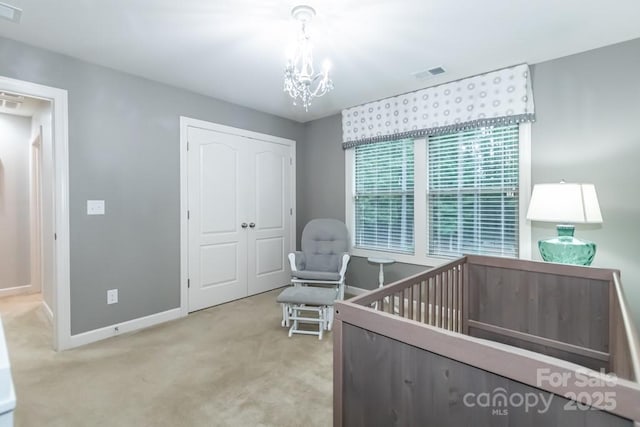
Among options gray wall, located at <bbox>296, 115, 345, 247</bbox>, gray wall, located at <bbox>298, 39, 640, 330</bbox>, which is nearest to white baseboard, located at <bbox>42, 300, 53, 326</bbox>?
gray wall, located at <bbox>296, 115, 345, 247</bbox>

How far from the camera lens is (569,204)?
2.10 metres

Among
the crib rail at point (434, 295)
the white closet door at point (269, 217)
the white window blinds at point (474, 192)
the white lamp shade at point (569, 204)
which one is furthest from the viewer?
the white closet door at point (269, 217)

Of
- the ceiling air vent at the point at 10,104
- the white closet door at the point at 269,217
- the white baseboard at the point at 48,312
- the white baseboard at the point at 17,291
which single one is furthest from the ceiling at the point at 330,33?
the white baseboard at the point at 17,291

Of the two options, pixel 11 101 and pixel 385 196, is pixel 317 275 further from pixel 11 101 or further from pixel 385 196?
pixel 11 101

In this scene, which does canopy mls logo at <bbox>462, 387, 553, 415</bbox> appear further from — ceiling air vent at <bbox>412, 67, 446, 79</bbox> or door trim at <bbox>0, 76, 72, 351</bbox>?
door trim at <bbox>0, 76, 72, 351</bbox>

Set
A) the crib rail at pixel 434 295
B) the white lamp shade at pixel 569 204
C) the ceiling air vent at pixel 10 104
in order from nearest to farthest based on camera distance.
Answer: the crib rail at pixel 434 295, the white lamp shade at pixel 569 204, the ceiling air vent at pixel 10 104

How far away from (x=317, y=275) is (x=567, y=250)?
197cm

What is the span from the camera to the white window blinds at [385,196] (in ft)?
11.6

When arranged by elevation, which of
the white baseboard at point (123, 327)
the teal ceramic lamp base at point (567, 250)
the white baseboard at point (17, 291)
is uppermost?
the teal ceramic lamp base at point (567, 250)

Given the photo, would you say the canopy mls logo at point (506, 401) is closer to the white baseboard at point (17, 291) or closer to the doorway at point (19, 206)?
the doorway at point (19, 206)

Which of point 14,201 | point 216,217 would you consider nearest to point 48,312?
point 14,201

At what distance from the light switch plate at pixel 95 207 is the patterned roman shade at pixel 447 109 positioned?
263cm

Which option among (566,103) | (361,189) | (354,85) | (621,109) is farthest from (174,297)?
(621,109)

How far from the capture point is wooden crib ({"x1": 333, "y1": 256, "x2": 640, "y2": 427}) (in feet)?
2.48
